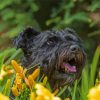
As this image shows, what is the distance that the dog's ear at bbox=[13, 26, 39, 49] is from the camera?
3787 mm

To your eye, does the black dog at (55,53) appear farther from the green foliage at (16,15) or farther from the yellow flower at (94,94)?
the green foliage at (16,15)

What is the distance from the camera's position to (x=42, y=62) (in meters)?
3.44

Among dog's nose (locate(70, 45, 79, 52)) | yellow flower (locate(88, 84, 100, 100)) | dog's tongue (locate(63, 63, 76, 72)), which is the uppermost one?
yellow flower (locate(88, 84, 100, 100))

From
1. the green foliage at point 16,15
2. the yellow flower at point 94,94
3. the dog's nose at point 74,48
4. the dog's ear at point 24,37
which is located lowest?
the dog's nose at point 74,48

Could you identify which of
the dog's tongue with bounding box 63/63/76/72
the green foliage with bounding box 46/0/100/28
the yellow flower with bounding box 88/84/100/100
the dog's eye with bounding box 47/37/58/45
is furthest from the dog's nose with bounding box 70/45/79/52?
the green foliage with bounding box 46/0/100/28

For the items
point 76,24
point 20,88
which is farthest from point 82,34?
point 20,88

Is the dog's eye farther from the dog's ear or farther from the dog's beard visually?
the dog's beard

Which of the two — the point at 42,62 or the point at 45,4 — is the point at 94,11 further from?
the point at 42,62

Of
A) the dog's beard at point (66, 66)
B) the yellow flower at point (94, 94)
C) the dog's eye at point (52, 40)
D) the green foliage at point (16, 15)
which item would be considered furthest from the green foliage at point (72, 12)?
the yellow flower at point (94, 94)

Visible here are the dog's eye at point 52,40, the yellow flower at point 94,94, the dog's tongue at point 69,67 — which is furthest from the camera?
the dog's eye at point 52,40

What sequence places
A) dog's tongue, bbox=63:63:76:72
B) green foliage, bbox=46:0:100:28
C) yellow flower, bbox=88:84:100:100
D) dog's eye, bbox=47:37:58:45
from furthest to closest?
green foliage, bbox=46:0:100:28 → dog's eye, bbox=47:37:58:45 → dog's tongue, bbox=63:63:76:72 → yellow flower, bbox=88:84:100:100

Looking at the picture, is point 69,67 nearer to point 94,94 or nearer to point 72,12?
point 94,94

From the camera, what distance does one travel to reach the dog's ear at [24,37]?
12.4 ft

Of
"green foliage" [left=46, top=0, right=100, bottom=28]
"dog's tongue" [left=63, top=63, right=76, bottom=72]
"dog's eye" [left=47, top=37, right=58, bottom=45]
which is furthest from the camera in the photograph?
"green foliage" [left=46, top=0, right=100, bottom=28]
